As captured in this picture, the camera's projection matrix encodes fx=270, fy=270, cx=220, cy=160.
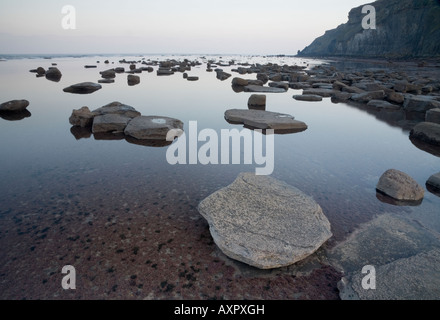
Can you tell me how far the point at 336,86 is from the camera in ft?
37.1

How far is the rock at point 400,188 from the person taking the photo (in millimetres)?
2803

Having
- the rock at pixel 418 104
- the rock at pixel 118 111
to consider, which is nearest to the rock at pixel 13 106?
the rock at pixel 118 111

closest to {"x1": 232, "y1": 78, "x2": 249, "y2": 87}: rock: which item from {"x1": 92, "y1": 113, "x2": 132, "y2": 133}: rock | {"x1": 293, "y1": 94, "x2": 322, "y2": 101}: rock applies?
{"x1": 293, "y1": 94, "x2": 322, "y2": 101}: rock

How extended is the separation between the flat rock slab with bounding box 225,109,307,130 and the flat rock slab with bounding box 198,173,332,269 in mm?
3050

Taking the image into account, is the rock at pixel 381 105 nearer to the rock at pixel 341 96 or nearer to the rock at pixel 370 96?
the rock at pixel 370 96

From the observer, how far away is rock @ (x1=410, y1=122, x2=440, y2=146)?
479 cm

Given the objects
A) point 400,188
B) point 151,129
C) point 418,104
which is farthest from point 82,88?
point 418,104

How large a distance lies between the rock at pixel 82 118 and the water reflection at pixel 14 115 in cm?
168

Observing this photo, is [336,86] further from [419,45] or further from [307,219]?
[419,45]

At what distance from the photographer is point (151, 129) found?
15.2ft

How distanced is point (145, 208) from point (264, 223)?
1134 millimetres

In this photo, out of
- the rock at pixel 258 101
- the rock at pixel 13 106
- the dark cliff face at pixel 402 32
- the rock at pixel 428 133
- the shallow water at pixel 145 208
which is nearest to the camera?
the shallow water at pixel 145 208

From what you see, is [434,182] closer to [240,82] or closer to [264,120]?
[264,120]
